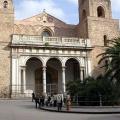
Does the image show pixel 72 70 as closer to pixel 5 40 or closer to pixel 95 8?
pixel 95 8

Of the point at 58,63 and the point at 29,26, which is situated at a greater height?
the point at 29,26

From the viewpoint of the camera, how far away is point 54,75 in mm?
42438

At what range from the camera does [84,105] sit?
2466 cm

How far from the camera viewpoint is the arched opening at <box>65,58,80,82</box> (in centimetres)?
4245

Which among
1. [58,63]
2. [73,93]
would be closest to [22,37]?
[58,63]

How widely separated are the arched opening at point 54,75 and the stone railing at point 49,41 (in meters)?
2.43

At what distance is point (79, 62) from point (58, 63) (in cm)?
288

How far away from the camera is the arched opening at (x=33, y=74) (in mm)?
40344

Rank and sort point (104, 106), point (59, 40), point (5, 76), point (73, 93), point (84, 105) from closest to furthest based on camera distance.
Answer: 1. point (104, 106)
2. point (84, 105)
3. point (73, 93)
4. point (5, 76)
5. point (59, 40)

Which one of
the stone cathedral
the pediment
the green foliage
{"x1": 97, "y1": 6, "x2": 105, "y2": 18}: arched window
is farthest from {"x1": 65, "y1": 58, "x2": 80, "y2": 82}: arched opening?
the green foliage

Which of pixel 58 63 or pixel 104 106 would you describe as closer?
pixel 104 106

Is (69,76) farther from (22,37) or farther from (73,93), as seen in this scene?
(73,93)

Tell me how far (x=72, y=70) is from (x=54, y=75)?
272 centimetres

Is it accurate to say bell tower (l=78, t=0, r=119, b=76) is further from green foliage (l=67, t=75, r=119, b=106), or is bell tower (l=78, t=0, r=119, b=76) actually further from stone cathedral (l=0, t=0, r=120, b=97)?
green foliage (l=67, t=75, r=119, b=106)
